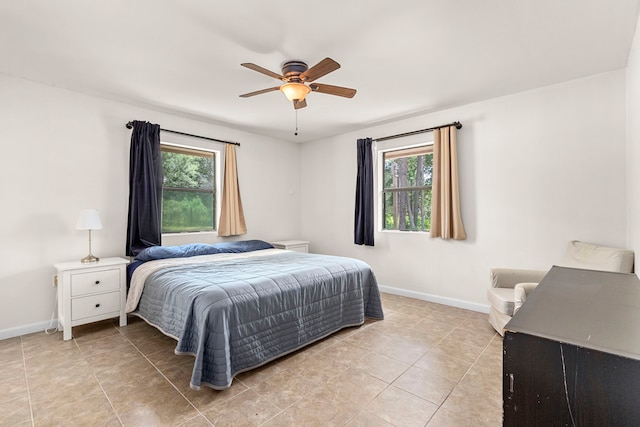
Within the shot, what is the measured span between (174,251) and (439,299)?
3391 millimetres

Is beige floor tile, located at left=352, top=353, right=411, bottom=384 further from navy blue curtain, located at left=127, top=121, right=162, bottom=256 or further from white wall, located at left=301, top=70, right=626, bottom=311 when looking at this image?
navy blue curtain, located at left=127, top=121, right=162, bottom=256

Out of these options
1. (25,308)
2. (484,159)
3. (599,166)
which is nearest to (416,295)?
(484,159)

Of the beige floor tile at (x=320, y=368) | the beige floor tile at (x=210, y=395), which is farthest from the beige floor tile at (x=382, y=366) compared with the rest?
the beige floor tile at (x=210, y=395)

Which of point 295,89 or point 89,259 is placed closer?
point 295,89

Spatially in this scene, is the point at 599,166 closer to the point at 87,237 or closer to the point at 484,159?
the point at 484,159

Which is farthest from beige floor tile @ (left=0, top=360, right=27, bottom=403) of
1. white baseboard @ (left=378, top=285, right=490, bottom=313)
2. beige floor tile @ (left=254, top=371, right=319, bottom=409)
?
white baseboard @ (left=378, top=285, right=490, bottom=313)

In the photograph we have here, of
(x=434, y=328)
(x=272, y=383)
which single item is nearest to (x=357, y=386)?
(x=272, y=383)

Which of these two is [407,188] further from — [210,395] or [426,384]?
[210,395]

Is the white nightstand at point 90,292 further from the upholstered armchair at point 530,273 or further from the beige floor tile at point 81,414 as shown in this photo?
the upholstered armchair at point 530,273

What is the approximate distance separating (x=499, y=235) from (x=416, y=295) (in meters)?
1.35

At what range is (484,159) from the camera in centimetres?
361

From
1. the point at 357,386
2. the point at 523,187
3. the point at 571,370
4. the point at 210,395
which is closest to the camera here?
the point at 571,370

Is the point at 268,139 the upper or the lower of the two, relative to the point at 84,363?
upper

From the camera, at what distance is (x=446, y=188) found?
378 cm
